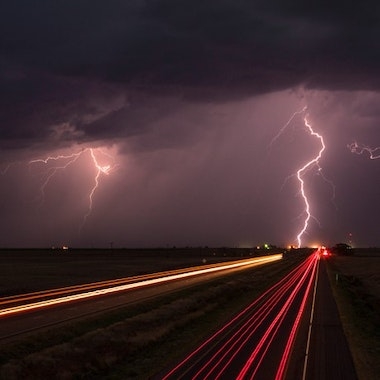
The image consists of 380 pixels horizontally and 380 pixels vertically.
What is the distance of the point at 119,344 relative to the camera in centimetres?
2855

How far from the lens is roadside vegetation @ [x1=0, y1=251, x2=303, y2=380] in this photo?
22.8 m

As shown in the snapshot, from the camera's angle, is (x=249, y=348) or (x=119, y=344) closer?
(x=249, y=348)

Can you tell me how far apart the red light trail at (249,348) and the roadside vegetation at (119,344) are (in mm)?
1022

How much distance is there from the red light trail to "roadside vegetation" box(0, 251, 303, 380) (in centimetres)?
102

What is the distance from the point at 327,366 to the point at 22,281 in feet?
159

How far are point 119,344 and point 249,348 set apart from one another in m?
6.49

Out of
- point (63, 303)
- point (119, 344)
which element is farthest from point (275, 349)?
point (63, 303)

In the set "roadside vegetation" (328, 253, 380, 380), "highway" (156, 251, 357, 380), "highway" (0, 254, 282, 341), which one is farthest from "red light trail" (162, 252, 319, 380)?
"highway" (0, 254, 282, 341)

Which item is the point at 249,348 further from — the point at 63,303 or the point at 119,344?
the point at 63,303

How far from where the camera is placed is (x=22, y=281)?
65250 mm

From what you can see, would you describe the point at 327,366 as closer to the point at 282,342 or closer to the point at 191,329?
the point at 282,342

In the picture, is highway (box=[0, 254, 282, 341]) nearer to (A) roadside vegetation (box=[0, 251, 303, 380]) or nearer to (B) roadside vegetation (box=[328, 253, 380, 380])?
(A) roadside vegetation (box=[0, 251, 303, 380])

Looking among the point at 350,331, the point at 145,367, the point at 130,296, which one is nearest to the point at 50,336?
the point at 145,367

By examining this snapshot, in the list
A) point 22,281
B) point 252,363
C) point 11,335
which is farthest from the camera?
point 22,281
